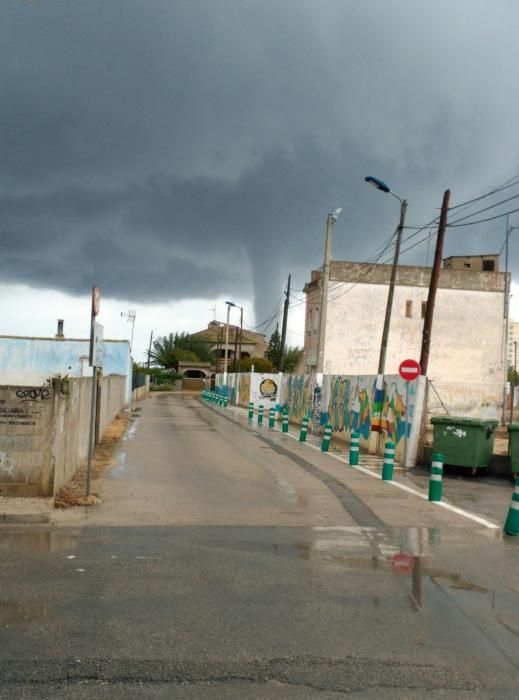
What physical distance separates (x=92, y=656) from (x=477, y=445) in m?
13.3

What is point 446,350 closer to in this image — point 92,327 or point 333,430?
point 333,430

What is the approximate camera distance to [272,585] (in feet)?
22.9

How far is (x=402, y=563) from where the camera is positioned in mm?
8227

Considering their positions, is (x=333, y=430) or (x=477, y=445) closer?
(x=477, y=445)

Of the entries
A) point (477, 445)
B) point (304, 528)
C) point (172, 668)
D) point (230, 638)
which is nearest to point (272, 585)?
point (230, 638)

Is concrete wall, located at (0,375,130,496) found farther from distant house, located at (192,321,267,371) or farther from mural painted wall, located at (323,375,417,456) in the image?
distant house, located at (192,321,267,371)

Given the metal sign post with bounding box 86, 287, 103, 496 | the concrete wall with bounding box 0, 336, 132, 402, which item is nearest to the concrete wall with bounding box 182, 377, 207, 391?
the concrete wall with bounding box 0, 336, 132, 402

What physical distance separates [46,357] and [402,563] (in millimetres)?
51900

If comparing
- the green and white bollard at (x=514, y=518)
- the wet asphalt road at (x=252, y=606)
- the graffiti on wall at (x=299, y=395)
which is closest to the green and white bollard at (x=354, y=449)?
the wet asphalt road at (x=252, y=606)

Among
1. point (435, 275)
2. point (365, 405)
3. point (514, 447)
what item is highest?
point (435, 275)

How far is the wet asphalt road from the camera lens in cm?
476

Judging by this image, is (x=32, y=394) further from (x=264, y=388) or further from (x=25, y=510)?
(x=264, y=388)

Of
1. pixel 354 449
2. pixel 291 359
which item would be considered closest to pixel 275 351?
pixel 291 359

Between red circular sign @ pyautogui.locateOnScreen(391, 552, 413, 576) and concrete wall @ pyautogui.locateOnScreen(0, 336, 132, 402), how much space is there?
48.3 metres
